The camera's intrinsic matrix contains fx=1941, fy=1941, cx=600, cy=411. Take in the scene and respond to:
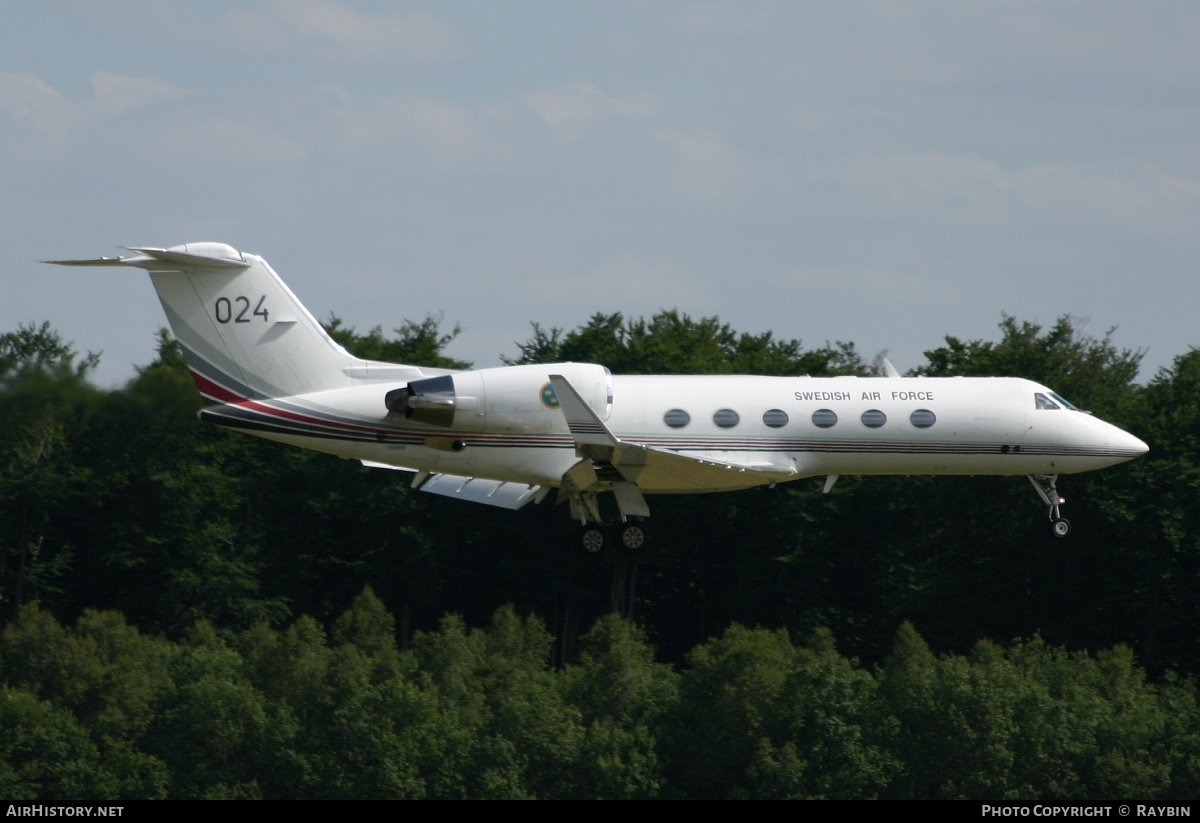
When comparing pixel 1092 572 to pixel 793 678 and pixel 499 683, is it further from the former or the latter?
pixel 499 683

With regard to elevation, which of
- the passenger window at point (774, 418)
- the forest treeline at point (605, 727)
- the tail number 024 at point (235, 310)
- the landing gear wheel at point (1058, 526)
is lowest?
the forest treeline at point (605, 727)

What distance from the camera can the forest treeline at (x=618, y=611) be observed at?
42.1 metres

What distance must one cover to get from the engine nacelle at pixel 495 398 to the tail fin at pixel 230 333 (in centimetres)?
150

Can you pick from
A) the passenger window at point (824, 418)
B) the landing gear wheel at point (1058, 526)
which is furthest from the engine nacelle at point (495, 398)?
the landing gear wheel at point (1058, 526)

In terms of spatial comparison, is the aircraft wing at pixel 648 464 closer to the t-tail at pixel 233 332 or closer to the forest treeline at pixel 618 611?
the t-tail at pixel 233 332

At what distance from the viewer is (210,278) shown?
98.2 ft

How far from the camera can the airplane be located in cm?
2947

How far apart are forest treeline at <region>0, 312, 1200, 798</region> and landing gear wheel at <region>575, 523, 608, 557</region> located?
21.9 ft

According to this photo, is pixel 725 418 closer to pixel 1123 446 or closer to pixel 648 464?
pixel 648 464

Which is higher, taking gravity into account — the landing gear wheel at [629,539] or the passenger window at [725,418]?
the passenger window at [725,418]

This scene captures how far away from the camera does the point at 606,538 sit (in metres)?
30.9

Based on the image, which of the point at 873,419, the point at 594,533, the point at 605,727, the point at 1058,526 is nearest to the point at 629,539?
the point at 594,533

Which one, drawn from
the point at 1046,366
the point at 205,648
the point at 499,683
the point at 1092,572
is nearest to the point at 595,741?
the point at 499,683

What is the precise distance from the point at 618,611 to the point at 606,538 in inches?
899
